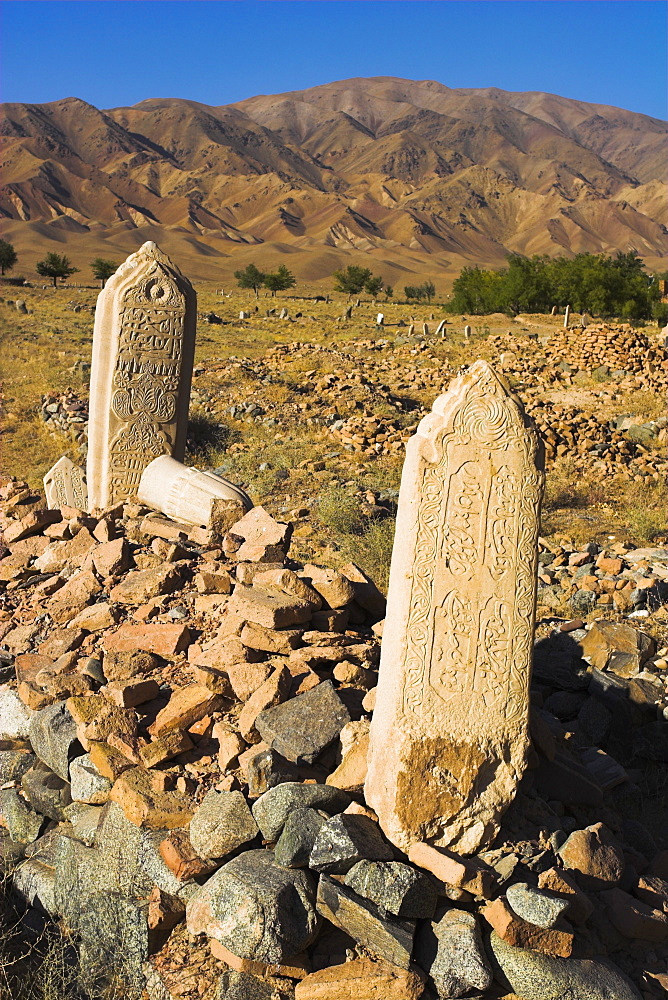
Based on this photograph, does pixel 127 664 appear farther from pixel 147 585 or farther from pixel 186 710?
pixel 147 585

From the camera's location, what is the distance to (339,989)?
307cm

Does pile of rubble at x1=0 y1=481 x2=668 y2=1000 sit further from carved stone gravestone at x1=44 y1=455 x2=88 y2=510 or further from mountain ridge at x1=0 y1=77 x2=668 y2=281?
mountain ridge at x1=0 y1=77 x2=668 y2=281

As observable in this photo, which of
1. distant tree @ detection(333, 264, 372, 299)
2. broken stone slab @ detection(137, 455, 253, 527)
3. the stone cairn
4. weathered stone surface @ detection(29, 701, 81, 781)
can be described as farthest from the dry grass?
distant tree @ detection(333, 264, 372, 299)

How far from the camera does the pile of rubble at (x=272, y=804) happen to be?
3.16 metres

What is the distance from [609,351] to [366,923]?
59.2 ft


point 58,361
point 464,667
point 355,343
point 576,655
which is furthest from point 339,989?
point 355,343

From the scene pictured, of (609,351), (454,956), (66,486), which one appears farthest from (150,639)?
(609,351)

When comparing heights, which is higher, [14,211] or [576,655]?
[14,211]

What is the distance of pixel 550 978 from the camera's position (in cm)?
309

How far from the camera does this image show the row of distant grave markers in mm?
3383

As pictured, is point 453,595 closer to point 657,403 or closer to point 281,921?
point 281,921

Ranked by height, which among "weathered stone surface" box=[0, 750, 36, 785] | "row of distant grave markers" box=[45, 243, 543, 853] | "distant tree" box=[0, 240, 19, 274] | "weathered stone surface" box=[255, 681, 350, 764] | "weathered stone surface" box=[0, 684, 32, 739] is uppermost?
"distant tree" box=[0, 240, 19, 274]

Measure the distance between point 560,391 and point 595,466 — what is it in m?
6.20

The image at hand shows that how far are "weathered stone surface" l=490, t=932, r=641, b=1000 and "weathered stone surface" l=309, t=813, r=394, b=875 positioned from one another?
56cm
